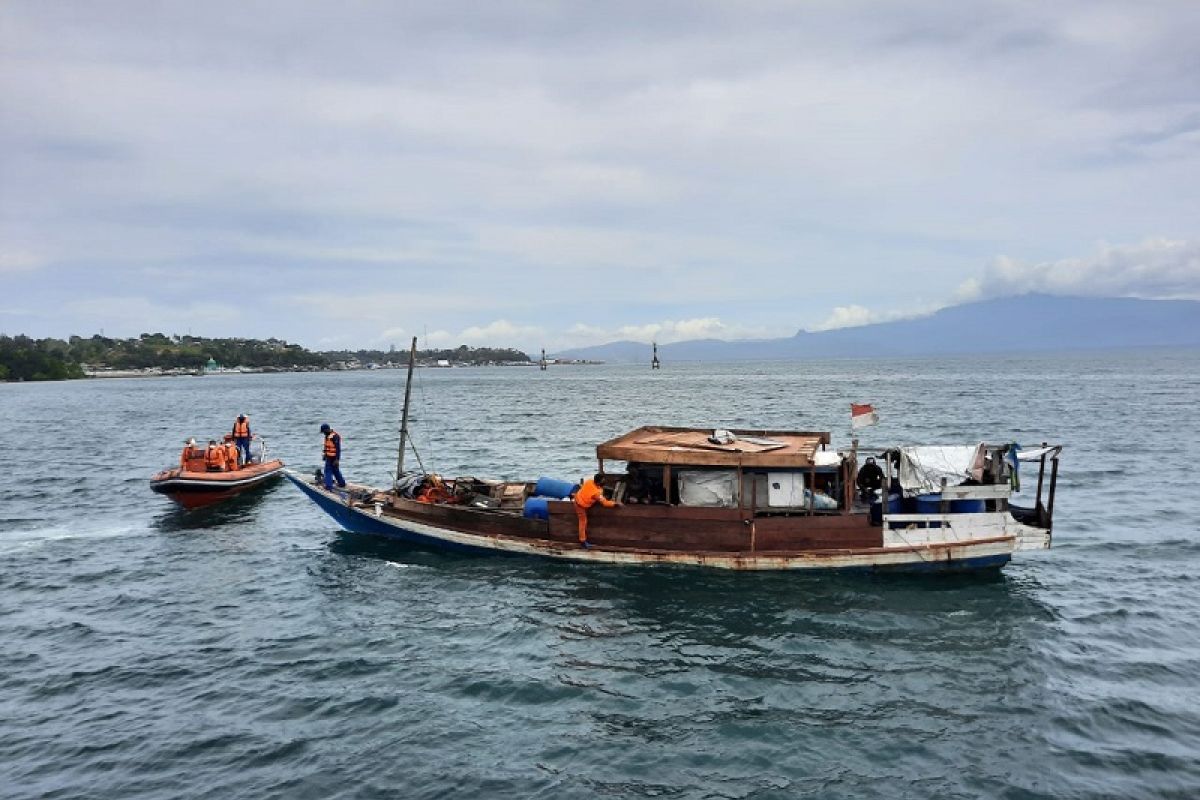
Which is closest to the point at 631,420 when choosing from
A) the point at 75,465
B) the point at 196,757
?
the point at 75,465

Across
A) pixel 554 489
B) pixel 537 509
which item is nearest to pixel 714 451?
pixel 554 489

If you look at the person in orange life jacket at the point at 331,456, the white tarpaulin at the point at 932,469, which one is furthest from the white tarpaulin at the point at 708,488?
the person in orange life jacket at the point at 331,456

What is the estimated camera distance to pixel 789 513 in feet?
64.7

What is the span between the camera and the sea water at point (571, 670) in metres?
11.3

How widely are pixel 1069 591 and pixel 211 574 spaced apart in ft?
74.9

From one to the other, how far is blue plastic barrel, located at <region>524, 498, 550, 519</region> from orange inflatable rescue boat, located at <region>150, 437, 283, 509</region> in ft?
48.8

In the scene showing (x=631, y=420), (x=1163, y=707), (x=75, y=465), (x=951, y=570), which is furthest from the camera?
(x=631, y=420)

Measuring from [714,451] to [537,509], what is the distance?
5.23 metres

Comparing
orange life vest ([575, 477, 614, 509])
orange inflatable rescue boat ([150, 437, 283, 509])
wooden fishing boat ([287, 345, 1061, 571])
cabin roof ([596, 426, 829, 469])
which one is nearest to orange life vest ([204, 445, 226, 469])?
orange inflatable rescue boat ([150, 437, 283, 509])

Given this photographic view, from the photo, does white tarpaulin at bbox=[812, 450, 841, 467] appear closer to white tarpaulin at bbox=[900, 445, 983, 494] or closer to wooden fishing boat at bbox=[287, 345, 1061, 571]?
wooden fishing boat at bbox=[287, 345, 1061, 571]

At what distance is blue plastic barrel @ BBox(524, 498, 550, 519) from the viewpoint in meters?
21.0

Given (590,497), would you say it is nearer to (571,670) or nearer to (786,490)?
(786,490)

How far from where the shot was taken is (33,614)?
18156mm

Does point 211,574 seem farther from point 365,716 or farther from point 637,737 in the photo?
point 637,737
